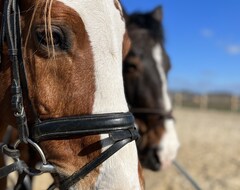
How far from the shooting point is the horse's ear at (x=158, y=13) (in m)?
4.61

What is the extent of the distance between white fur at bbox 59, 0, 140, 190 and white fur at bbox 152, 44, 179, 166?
212cm

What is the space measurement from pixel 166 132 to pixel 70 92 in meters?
2.34

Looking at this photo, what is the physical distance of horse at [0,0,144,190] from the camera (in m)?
1.49

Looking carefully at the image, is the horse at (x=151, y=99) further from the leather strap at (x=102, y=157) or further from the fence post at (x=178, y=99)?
the fence post at (x=178, y=99)

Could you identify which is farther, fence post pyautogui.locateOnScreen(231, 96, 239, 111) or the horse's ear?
fence post pyautogui.locateOnScreen(231, 96, 239, 111)

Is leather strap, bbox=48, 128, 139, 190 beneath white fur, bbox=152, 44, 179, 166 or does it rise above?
above

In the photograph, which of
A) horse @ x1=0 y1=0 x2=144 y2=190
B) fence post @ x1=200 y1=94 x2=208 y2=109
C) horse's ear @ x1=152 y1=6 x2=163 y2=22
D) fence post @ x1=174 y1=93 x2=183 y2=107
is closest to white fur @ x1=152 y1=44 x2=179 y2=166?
horse's ear @ x1=152 y1=6 x2=163 y2=22

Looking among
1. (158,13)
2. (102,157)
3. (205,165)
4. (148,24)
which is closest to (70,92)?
(102,157)

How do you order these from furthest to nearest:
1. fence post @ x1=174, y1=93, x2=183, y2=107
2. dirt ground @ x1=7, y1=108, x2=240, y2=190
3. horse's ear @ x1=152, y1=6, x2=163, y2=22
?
1. fence post @ x1=174, y1=93, x2=183, y2=107
2. dirt ground @ x1=7, y1=108, x2=240, y2=190
3. horse's ear @ x1=152, y1=6, x2=163, y2=22

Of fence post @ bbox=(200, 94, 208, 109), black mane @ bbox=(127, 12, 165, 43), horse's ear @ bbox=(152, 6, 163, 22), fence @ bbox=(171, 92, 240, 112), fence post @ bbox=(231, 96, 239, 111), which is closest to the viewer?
black mane @ bbox=(127, 12, 165, 43)

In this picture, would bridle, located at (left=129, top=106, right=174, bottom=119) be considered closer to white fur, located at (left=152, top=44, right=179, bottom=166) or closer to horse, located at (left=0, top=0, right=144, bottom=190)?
white fur, located at (left=152, top=44, right=179, bottom=166)

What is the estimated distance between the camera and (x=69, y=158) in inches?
59.9

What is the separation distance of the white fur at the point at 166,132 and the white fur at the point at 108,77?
2.12 m

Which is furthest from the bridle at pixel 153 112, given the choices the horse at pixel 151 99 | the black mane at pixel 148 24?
the black mane at pixel 148 24
